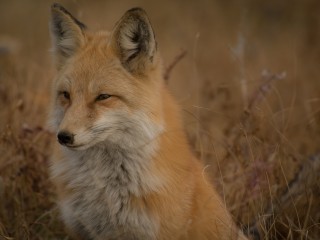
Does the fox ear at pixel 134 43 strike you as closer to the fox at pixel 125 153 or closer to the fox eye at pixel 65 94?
the fox at pixel 125 153

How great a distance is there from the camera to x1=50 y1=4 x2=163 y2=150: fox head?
3.21m

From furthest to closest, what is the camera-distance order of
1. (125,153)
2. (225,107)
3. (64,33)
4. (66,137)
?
(225,107) < (64,33) < (125,153) < (66,137)

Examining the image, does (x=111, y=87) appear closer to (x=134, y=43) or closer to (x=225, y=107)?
(x=134, y=43)

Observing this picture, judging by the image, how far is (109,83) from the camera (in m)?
3.33

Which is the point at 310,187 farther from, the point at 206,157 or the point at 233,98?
the point at 233,98

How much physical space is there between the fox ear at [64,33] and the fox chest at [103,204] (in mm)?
812

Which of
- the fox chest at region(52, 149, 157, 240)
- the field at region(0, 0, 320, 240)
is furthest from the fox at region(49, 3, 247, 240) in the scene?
the field at region(0, 0, 320, 240)

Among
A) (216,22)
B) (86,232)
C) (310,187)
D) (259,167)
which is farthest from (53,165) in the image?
(216,22)

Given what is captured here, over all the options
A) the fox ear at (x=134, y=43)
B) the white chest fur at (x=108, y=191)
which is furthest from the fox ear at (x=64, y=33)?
the white chest fur at (x=108, y=191)

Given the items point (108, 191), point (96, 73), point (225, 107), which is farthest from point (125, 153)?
point (225, 107)

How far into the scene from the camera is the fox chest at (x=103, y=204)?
10.5 ft

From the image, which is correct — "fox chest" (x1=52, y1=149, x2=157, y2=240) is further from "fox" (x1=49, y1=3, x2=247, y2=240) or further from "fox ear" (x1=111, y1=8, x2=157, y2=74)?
"fox ear" (x1=111, y1=8, x2=157, y2=74)

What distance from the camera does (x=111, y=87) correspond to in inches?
130

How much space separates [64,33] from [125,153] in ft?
3.33
